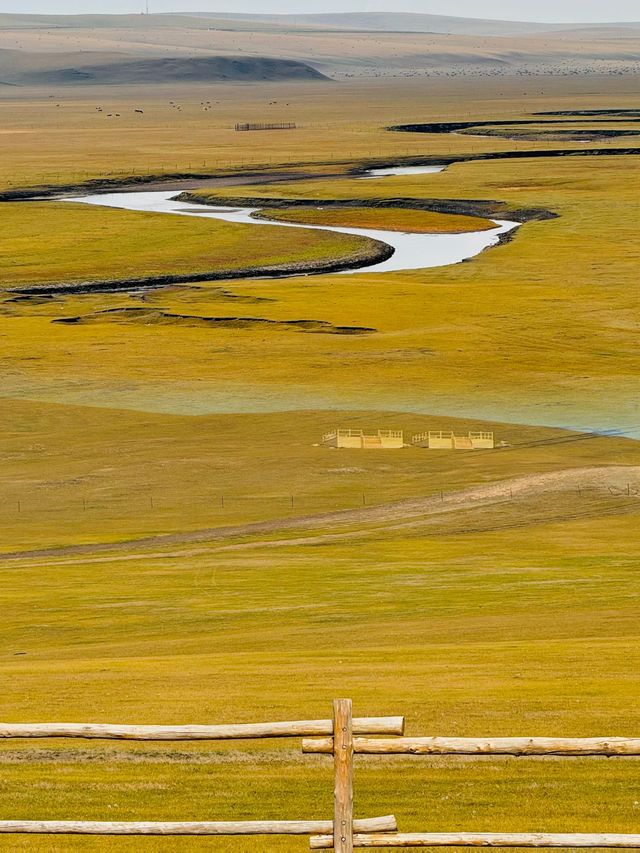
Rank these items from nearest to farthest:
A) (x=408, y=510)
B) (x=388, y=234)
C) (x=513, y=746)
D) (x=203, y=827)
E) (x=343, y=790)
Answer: (x=343, y=790) → (x=203, y=827) → (x=513, y=746) → (x=408, y=510) → (x=388, y=234)

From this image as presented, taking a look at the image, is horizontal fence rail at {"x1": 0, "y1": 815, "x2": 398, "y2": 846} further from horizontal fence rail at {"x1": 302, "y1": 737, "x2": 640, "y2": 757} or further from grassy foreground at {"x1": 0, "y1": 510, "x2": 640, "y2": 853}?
grassy foreground at {"x1": 0, "y1": 510, "x2": 640, "y2": 853}

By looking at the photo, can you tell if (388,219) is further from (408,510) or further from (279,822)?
(279,822)

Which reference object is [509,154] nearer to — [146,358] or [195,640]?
[146,358]

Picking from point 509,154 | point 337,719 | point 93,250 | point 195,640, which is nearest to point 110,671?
point 195,640

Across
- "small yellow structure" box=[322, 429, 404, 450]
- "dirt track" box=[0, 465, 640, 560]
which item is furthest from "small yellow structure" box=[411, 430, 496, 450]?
"dirt track" box=[0, 465, 640, 560]

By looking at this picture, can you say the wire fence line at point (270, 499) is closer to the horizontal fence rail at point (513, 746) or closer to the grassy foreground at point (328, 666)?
the grassy foreground at point (328, 666)

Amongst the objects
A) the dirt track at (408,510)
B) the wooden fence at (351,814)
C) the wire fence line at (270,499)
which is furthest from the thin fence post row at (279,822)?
the wire fence line at (270,499)

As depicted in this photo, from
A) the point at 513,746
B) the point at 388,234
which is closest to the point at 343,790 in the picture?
the point at 513,746
